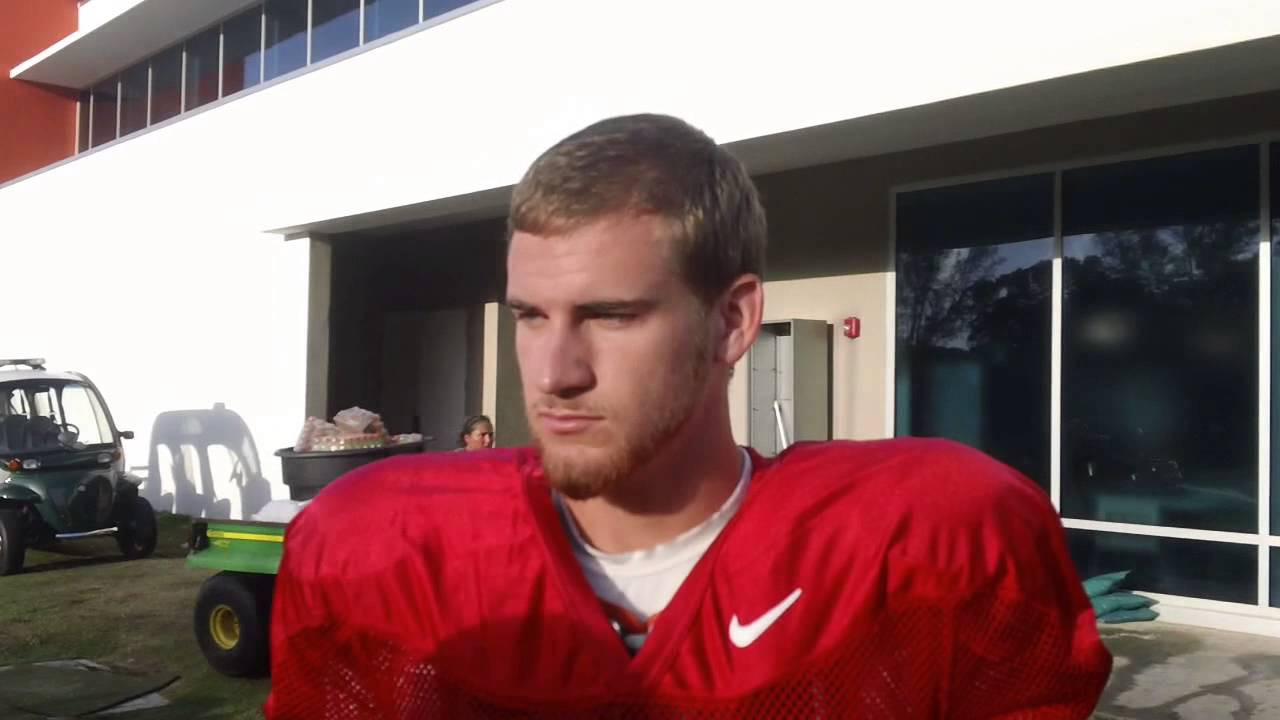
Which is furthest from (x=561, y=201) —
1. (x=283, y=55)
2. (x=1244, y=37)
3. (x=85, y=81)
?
(x=85, y=81)

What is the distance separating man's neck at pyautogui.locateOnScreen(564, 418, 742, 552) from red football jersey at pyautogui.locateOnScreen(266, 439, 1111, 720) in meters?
0.07

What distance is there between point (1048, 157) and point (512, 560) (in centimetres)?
743

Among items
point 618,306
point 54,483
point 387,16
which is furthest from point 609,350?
point 387,16

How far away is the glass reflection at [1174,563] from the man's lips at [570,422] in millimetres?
6994

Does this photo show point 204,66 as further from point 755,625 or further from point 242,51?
point 755,625

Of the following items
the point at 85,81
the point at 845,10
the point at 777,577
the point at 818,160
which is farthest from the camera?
the point at 85,81

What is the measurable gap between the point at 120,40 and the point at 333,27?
593 cm

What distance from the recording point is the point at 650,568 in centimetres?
188

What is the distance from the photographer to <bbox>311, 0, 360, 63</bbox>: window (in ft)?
43.5

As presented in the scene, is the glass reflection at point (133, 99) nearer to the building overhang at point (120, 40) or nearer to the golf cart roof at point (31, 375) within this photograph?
the building overhang at point (120, 40)

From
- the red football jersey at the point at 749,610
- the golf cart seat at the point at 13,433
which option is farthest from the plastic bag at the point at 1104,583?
the golf cart seat at the point at 13,433

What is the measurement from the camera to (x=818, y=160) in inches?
352

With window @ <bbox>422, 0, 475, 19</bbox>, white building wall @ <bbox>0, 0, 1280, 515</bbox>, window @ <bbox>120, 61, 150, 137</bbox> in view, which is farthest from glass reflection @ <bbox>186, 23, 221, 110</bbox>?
window @ <bbox>422, 0, 475, 19</bbox>

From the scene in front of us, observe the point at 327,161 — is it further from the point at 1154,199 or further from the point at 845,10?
the point at 1154,199
